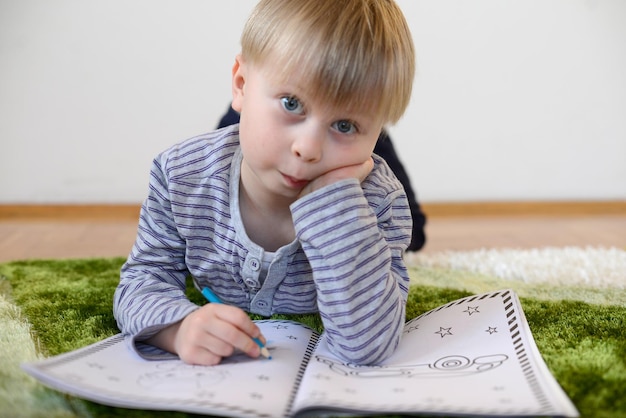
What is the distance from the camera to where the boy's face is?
68 cm

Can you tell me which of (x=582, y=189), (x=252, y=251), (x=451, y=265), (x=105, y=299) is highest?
(x=252, y=251)

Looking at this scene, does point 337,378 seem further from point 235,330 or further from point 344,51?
point 344,51

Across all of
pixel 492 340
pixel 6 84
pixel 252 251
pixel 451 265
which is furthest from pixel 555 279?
pixel 6 84

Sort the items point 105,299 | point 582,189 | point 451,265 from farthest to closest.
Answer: point 582,189 → point 451,265 → point 105,299

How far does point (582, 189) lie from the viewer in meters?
2.14

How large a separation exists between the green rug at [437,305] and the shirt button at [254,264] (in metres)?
0.12

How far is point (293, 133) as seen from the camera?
69 cm

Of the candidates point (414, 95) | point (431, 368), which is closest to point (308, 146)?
point (431, 368)

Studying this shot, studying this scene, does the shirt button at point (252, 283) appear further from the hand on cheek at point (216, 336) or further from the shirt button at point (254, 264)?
the hand on cheek at point (216, 336)

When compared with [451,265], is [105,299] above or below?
above

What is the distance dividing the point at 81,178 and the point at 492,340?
1.50 meters

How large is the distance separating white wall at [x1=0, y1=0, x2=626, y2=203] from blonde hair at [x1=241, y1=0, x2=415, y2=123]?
1.23 meters

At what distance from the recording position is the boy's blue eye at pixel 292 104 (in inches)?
27.0

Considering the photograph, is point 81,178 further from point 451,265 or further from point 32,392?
point 32,392
